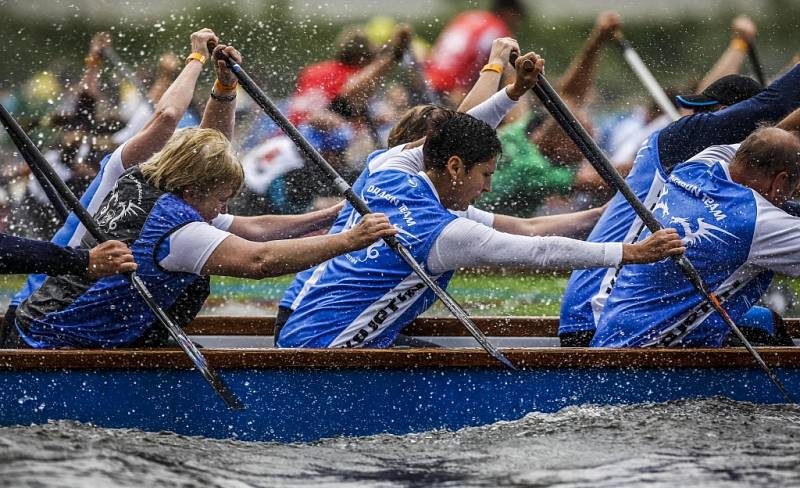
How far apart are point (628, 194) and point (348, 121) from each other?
4.02 meters

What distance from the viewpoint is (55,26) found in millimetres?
10250

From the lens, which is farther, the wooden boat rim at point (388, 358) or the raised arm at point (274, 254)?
the wooden boat rim at point (388, 358)

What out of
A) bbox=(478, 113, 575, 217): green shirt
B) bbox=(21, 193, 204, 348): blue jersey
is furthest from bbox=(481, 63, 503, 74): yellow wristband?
bbox=(478, 113, 575, 217): green shirt

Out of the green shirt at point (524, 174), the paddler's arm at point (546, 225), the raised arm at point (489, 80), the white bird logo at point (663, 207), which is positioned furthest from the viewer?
the green shirt at point (524, 174)

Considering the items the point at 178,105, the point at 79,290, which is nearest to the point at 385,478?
the point at 79,290

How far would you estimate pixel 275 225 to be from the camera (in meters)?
4.83

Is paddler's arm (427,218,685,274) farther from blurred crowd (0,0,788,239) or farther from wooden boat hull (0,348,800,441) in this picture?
blurred crowd (0,0,788,239)

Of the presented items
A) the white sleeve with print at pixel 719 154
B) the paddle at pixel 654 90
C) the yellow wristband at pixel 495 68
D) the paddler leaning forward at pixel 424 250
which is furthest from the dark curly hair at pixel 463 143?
the paddle at pixel 654 90

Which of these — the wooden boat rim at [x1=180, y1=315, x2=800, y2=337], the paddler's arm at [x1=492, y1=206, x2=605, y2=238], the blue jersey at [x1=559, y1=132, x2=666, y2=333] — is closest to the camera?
the blue jersey at [x1=559, y1=132, x2=666, y2=333]

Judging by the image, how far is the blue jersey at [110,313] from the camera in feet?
13.2

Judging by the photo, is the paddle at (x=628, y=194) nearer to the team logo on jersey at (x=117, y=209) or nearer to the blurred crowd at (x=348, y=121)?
the team logo on jersey at (x=117, y=209)

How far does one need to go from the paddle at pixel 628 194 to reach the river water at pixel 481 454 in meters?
0.19

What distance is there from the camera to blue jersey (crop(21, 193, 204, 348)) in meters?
4.01

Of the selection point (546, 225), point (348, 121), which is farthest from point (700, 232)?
point (348, 121)
